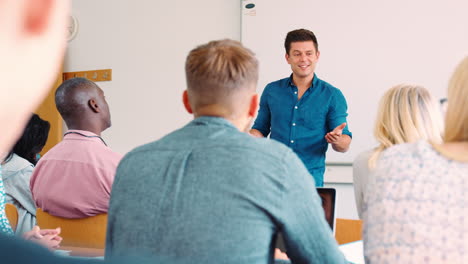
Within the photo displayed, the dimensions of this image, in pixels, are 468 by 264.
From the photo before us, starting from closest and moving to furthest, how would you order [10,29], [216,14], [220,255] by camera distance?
[10,29] → [220,255] → [216,14]

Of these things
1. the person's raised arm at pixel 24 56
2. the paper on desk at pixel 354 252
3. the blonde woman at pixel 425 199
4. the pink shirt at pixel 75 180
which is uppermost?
the person's raised arm at pixel 24 56

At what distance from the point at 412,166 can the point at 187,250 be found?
628mm

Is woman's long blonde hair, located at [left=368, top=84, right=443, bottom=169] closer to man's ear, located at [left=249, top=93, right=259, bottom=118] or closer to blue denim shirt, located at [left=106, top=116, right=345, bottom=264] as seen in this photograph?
man's ear, located at [left=249, top=93, right=259, bottom=118]

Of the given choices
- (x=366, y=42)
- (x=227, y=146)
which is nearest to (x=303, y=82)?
(x=366, y=42)

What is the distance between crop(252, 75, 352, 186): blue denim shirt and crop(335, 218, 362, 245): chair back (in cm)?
92

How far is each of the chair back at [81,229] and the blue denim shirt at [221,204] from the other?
96 centimetres

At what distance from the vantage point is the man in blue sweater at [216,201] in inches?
41.8

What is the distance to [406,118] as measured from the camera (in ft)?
6.17

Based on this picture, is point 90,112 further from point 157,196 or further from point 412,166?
point 412,166

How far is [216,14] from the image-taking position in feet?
15.4

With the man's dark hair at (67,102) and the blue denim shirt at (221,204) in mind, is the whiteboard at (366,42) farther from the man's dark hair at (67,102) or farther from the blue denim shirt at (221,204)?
the blue denim shirt at (221,204)

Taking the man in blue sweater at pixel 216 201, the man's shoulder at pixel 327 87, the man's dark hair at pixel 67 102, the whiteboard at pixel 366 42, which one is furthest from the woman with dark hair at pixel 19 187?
the whiteboard at pixel 366 42

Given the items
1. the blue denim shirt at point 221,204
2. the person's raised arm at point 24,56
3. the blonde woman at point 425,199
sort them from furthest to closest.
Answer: the blonde woman at point 425,199, the blue denim shirt at point 221,204, the person's raised arm at point 24,56

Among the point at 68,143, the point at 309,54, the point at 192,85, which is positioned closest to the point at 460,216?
the point at 192,85
